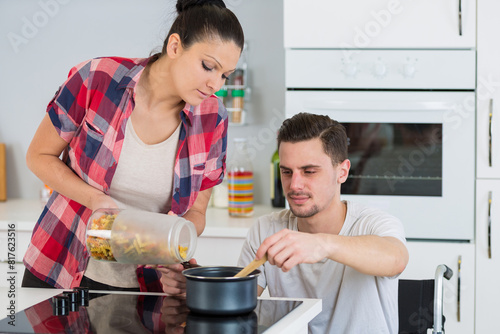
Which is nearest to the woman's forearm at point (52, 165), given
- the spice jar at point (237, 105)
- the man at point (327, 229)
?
the man at point (327, 229)

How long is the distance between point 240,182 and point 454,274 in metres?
0.99

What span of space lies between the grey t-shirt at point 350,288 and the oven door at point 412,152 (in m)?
0.82

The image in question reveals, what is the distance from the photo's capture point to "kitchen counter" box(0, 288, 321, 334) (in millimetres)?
1062

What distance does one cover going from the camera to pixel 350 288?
1.55 m

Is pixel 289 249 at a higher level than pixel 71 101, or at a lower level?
lower

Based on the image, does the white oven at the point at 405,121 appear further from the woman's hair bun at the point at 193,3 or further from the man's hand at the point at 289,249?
the man's hand at the point at 289,249

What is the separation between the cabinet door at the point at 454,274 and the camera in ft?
7.70

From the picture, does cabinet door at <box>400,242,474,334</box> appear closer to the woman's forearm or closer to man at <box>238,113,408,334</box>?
man at <box>238,113,408,334</box>

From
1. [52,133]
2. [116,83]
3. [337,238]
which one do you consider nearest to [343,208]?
[337,238]

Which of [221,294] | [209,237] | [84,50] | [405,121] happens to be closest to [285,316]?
[221,294]

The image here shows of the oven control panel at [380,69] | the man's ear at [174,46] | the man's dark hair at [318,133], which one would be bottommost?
the man's dark hair at [318,133]

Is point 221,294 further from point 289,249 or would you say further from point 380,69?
point 380,69

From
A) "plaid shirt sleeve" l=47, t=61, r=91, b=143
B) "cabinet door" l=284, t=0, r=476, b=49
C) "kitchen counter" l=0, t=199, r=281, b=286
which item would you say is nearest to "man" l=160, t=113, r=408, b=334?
"plaid shirt sleeve" l=47, t=61, r=91, b=143

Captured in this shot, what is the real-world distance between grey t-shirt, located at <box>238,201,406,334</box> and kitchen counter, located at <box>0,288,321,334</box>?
299 mm
